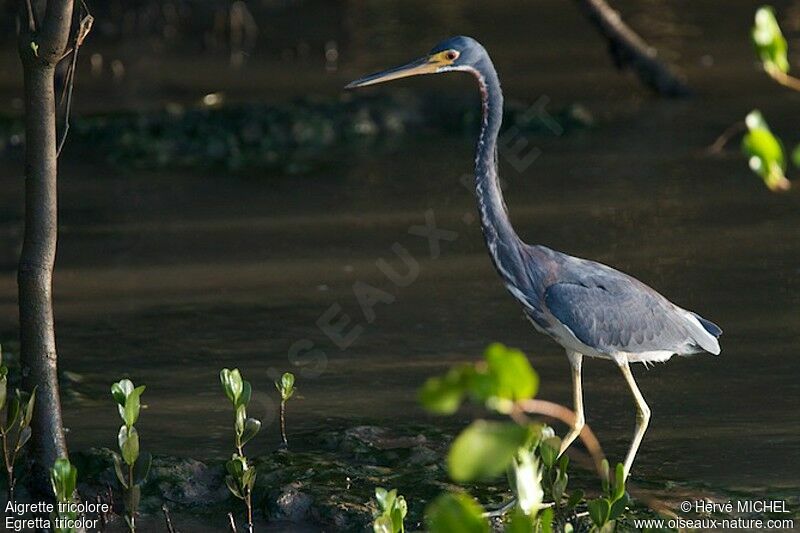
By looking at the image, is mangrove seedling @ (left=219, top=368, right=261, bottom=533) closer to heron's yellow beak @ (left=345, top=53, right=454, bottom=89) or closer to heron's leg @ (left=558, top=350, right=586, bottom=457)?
heron's leg @ (left=558, top=350, right=586, bottom=457)

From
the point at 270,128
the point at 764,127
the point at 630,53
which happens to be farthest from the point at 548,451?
the point at 630,53

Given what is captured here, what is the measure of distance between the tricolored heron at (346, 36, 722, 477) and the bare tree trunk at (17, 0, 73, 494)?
1.73 meters

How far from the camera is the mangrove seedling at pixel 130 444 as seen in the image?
5.39 meters

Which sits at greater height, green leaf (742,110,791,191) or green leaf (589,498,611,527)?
green leaf (742,110,791,191)

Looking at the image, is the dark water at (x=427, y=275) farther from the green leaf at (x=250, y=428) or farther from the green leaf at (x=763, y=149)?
the green leaf at (x=763, y=149)

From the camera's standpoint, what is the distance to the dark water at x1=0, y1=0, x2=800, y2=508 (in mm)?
7148

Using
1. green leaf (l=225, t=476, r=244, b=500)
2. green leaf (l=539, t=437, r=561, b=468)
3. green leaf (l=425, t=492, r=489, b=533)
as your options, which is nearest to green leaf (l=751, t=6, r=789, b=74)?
green leaf (l=425, t=492, r=489, b=533)

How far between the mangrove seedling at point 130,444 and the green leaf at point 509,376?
318cm

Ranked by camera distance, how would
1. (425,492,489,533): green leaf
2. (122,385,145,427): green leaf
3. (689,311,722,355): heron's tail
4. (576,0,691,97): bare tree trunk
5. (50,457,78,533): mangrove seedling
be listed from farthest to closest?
(576,0,691,97): bare tree trunk < (689,311,722,355): heron's tail < (122,385,145,427): green leaf < (50,457,78,533): mangrove seedling < (425,492,489,533): green leaf

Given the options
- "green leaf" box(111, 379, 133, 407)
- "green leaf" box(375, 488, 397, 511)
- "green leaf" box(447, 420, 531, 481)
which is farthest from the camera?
"green leaf" box(111, 379, 133, 407)

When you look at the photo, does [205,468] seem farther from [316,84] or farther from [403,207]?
[316,84]

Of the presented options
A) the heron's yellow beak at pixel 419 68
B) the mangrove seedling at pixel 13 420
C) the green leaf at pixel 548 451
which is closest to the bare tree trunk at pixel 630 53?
the heron's yellow beak at pixel 419 68

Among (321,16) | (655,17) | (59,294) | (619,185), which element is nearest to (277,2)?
(321,16)

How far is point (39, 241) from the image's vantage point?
583 cm
